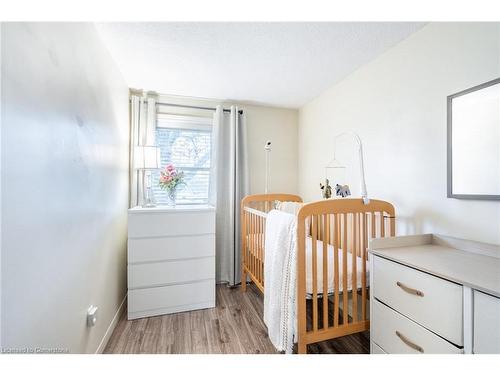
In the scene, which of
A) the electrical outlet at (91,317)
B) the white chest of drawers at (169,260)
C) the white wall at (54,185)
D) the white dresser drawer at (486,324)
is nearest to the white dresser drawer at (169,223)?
the white chest of drawers at (169,260)

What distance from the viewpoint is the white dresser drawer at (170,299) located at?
6.29 ft

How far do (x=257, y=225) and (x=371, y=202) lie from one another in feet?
3.28

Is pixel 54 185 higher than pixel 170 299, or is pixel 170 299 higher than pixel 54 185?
pixel 54 185

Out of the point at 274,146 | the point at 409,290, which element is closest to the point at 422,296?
the point at 409,290

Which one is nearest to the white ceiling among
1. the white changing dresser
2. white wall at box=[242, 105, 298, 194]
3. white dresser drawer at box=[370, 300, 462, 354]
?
white wall at box=[242, 105, 298, 194]

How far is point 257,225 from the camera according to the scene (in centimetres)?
A: 206

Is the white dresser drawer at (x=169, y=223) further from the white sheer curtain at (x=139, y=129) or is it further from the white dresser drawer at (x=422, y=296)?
the white dresser drawer at (x=422, y=296)

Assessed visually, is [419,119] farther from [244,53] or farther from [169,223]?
[169,223]

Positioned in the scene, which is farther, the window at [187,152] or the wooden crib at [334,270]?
the window at [187,152]

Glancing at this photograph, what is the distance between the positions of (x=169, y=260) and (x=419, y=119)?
90.8 inches

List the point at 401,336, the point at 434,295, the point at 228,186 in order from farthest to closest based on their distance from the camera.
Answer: the point at 228,186 → the point at 401,336 → the point at 434,295

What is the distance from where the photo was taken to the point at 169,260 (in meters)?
2.00

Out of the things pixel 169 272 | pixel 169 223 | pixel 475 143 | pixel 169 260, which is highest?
pixel 475 143
